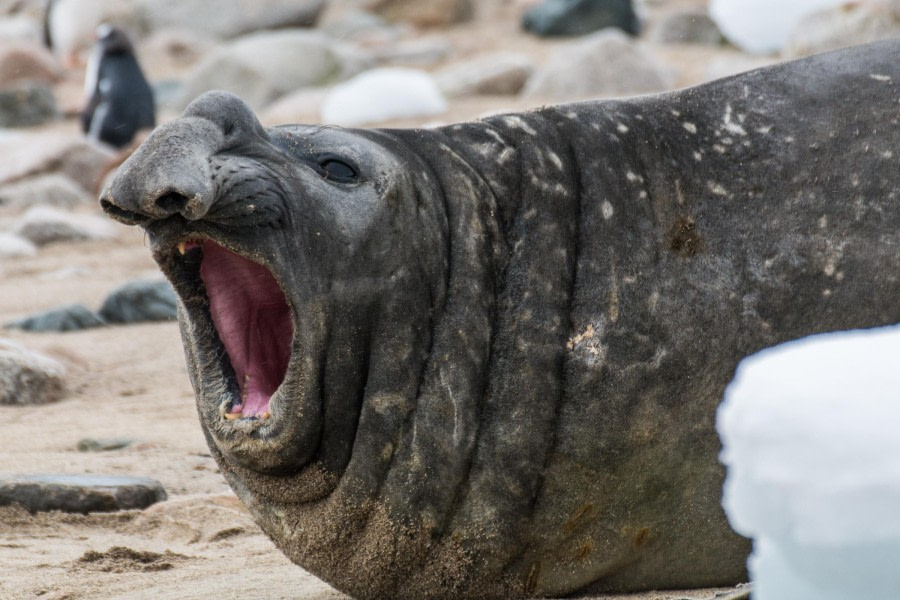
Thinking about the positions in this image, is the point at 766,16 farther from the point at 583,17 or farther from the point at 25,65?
the point at 25,65

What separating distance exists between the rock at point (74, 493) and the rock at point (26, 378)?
6.23 ft

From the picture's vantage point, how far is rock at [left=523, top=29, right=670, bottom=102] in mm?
14453

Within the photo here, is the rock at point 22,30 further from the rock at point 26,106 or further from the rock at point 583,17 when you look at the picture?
the rock at point 583,17

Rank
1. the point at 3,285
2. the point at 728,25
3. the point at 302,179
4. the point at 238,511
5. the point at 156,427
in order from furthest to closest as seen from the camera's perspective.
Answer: the point at 728,25 < the point at 3,285 < the point at 156,427 < the point at 238,511 < the point at 302,179

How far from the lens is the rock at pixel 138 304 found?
8.38m

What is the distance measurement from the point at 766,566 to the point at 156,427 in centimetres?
411

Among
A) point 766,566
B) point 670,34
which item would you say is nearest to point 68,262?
point 766,566

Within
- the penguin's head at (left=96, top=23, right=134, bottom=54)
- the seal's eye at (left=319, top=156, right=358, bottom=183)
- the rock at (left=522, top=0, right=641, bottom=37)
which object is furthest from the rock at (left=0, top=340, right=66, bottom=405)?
the rock at (left=522, top=0, right=641, bottom=37)

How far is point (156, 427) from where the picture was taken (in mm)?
5910

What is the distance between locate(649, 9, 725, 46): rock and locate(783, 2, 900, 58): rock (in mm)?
5478

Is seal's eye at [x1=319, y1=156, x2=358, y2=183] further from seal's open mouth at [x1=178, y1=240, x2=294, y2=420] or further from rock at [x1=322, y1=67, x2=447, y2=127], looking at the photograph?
rock at [x1=322, y1=67, x2=447, y2=127]

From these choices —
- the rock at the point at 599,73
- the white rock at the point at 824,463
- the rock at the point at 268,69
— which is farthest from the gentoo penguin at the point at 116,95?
the white rock at the point at 824,463

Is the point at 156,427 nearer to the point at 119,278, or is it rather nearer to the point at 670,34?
the point at 119,278

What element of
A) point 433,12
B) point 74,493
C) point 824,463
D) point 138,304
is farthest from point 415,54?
point 824,463
